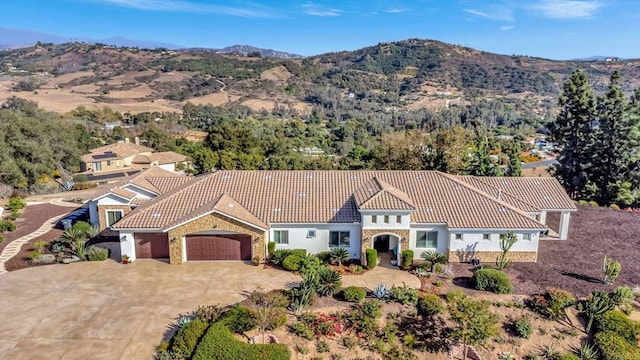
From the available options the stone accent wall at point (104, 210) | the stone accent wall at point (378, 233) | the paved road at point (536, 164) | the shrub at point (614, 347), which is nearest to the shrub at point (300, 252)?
the stone accent wall at point (378, 233)

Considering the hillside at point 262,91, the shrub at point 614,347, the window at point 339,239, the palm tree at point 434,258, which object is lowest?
the shrub at point 614,347

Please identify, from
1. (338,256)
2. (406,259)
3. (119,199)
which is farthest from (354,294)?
(119,199)

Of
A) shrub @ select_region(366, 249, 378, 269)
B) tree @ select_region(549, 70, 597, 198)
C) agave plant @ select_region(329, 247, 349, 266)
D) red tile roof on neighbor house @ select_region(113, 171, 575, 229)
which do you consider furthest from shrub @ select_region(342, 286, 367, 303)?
tree @ select_region(549, 70, 597, 198)

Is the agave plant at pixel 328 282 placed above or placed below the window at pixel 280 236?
below

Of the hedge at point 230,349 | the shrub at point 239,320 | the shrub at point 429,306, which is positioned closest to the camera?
the hedge at point 230,349

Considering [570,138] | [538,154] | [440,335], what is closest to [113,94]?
[538,154]

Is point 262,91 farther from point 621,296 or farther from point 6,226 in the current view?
point 621,296

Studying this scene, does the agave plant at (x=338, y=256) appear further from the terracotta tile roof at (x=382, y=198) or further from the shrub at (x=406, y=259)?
the shrub at (x=406, y=259)
